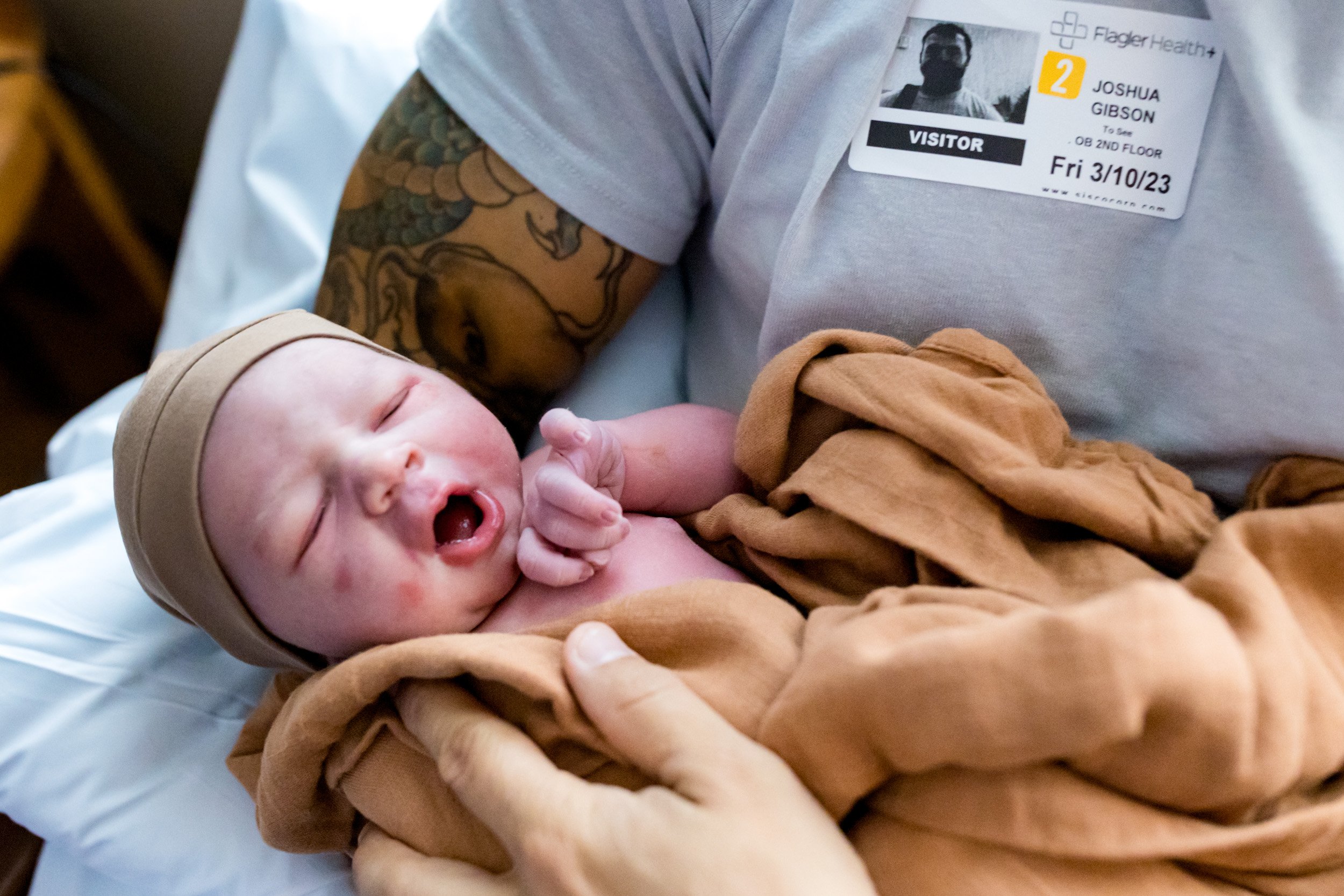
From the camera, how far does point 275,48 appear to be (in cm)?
142

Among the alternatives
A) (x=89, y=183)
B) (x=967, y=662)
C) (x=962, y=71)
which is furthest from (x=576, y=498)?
(x=89, y=183)

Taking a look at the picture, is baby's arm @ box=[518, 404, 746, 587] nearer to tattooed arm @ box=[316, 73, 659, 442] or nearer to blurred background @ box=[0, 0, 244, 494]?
tattooed arm @ box=[316, 73, 659, 442]

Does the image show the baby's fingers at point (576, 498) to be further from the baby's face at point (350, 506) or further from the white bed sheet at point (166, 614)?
the white bed sheet at point (166, 614)

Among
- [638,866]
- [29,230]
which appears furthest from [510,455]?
[29,230]

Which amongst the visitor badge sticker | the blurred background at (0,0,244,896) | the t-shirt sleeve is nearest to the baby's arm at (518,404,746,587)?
the t-shirt sleeve

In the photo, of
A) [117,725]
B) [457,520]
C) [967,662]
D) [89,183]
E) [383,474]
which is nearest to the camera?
[967,662]

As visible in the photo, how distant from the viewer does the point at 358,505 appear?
2.67ft

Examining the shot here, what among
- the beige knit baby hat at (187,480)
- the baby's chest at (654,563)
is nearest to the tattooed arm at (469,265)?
the beige knit baby hat at (187,480)

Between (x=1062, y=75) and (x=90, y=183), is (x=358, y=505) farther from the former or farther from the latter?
(x=90, y=183)

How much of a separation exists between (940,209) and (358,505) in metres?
0.62

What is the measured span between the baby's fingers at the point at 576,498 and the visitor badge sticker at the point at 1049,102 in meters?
0.41

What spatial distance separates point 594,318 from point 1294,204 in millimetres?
705

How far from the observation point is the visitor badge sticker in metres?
0.79

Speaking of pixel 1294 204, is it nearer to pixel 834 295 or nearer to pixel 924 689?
pixel 834 295
